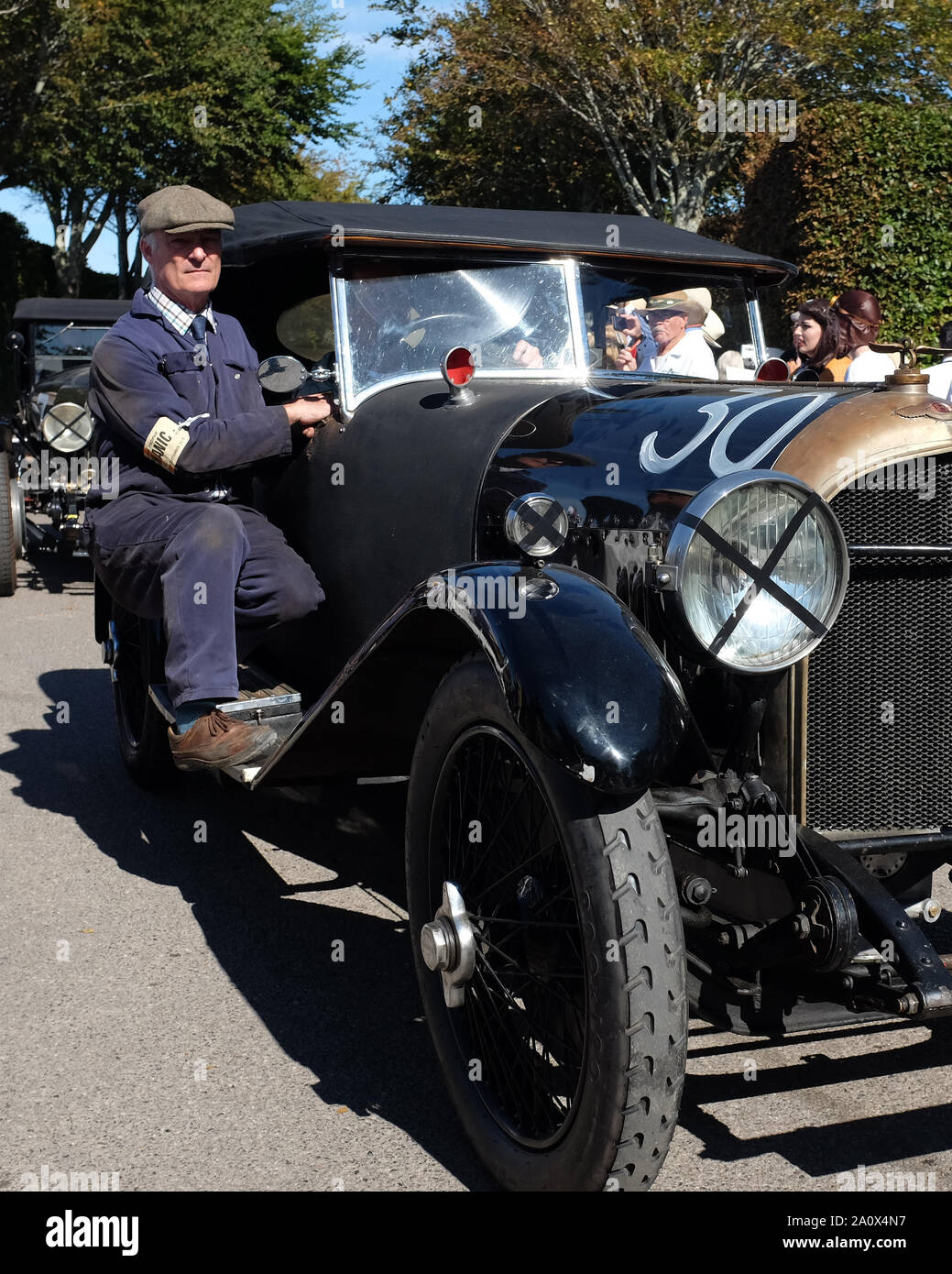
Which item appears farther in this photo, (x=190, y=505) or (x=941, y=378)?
(x=941, y=378)

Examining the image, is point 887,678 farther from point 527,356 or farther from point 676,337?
point 676,337

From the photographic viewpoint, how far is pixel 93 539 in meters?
3.76

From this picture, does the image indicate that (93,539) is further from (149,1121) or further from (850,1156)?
(850,1156)

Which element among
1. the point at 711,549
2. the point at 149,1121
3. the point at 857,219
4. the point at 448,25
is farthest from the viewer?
the point at 448,25

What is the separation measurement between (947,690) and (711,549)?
0.63 meters

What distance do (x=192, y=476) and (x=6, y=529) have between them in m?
6.43

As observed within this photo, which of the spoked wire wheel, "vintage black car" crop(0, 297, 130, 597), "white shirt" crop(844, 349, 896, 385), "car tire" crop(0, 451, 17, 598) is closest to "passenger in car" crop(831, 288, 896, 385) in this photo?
"white shirt" crop(844, 349, 896, 385)

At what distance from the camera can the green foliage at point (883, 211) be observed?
11.7m

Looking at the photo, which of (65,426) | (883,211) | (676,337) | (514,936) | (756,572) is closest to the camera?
(756,572)

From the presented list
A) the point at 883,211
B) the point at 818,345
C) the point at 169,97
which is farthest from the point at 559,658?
the point at 169,97

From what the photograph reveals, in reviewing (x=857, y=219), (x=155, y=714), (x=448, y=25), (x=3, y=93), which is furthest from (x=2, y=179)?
(x=155, y=714)

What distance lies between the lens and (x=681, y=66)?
17.4 m

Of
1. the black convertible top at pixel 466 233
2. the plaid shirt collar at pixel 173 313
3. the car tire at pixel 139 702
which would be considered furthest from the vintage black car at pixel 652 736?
the car tire at pixel 139 702

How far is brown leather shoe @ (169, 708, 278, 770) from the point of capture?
3.35 m
